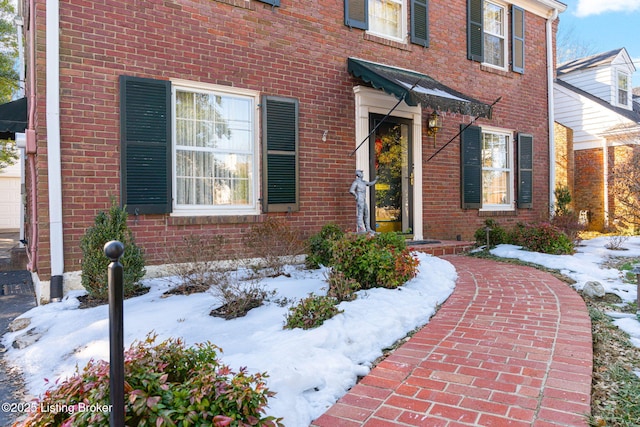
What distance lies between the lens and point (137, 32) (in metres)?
5.18

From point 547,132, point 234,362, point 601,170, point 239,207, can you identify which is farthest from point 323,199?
point 601,170

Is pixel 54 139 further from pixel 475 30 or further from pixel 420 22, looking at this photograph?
pixel 475 30

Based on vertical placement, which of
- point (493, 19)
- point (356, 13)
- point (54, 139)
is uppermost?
point (493, 19)

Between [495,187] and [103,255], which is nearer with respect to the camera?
[103,255]

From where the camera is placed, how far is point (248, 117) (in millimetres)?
6043

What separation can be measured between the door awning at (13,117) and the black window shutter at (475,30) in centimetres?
818

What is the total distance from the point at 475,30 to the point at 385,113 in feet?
10.7

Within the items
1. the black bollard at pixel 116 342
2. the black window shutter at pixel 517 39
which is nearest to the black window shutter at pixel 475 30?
the black window shutter at pixel 517 39

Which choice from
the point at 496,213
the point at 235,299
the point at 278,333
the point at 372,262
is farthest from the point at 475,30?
the point at 278,333

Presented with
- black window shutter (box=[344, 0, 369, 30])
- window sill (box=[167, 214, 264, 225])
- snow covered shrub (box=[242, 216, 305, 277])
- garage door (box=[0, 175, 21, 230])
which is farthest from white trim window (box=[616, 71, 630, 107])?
garage door (box=[0, 175, 21, 230])

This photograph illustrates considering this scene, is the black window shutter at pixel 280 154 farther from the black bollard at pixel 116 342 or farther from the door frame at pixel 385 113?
the black bollard at pixel 116 342

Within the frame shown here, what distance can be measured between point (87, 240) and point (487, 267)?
5173 millimetres

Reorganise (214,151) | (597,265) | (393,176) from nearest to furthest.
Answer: (214,151) < (597,265) < (393,176)

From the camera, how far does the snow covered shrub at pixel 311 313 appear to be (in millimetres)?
3303
